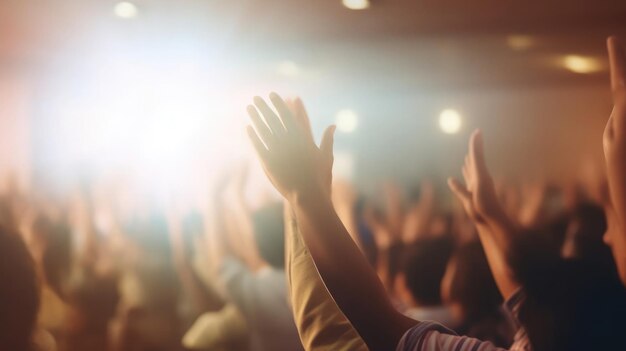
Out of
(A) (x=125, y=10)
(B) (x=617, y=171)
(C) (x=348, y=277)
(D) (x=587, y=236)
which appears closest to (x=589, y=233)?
(D) (x=587, y=236)

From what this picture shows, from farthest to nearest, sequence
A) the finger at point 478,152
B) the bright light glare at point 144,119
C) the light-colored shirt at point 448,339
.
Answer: the bright light glare at point 144,119, the finger at point 478,152, the light-colored shirt at point 448,339

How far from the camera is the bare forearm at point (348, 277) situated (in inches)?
43.9

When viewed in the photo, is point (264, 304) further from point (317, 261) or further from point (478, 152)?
point (478, 152)

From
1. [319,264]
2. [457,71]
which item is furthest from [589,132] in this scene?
[319,264]

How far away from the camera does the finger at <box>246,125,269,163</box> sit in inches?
48.1

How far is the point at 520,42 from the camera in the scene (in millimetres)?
1201

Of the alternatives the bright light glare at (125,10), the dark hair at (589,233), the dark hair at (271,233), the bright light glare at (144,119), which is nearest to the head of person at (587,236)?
the dark hair at (589,233)

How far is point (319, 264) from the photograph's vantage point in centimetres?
115

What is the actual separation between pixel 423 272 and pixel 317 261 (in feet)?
0.69

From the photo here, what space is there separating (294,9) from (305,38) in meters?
0.07

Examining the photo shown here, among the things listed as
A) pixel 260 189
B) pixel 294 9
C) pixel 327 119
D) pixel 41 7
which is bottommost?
pixel 260 189

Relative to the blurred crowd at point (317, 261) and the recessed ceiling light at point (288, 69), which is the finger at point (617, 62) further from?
the recessed ceiling light at point (288, 69)

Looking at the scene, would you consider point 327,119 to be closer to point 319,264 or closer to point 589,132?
point 319,264

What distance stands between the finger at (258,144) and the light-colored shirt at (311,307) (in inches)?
4.8
